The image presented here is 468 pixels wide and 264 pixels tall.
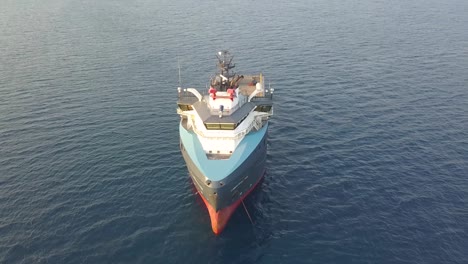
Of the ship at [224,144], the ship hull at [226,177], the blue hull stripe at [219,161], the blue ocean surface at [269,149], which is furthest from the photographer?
the ship at [224,144]

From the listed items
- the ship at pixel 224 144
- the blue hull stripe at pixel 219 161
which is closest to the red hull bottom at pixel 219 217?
the ship at pixel 224 144

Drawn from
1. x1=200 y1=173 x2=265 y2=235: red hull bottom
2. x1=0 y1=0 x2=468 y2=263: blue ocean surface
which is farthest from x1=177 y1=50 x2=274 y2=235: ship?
x1=0 y1=0 x2=468 y2=263: blue ocean surface

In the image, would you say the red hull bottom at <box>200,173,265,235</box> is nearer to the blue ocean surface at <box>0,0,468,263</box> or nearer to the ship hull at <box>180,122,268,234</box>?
the ship hull at <box>180,122,268,234</box>

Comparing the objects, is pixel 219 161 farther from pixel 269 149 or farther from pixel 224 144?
pixel 269 149

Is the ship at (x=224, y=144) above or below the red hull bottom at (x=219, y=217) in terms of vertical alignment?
above

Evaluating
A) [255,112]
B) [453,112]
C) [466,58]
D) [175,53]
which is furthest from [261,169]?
[466,58]

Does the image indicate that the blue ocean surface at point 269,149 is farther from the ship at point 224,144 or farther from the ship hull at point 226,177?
the ship at point 224,144

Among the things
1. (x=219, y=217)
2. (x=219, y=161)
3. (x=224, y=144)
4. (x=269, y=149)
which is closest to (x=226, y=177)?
(x=219, y=161)
